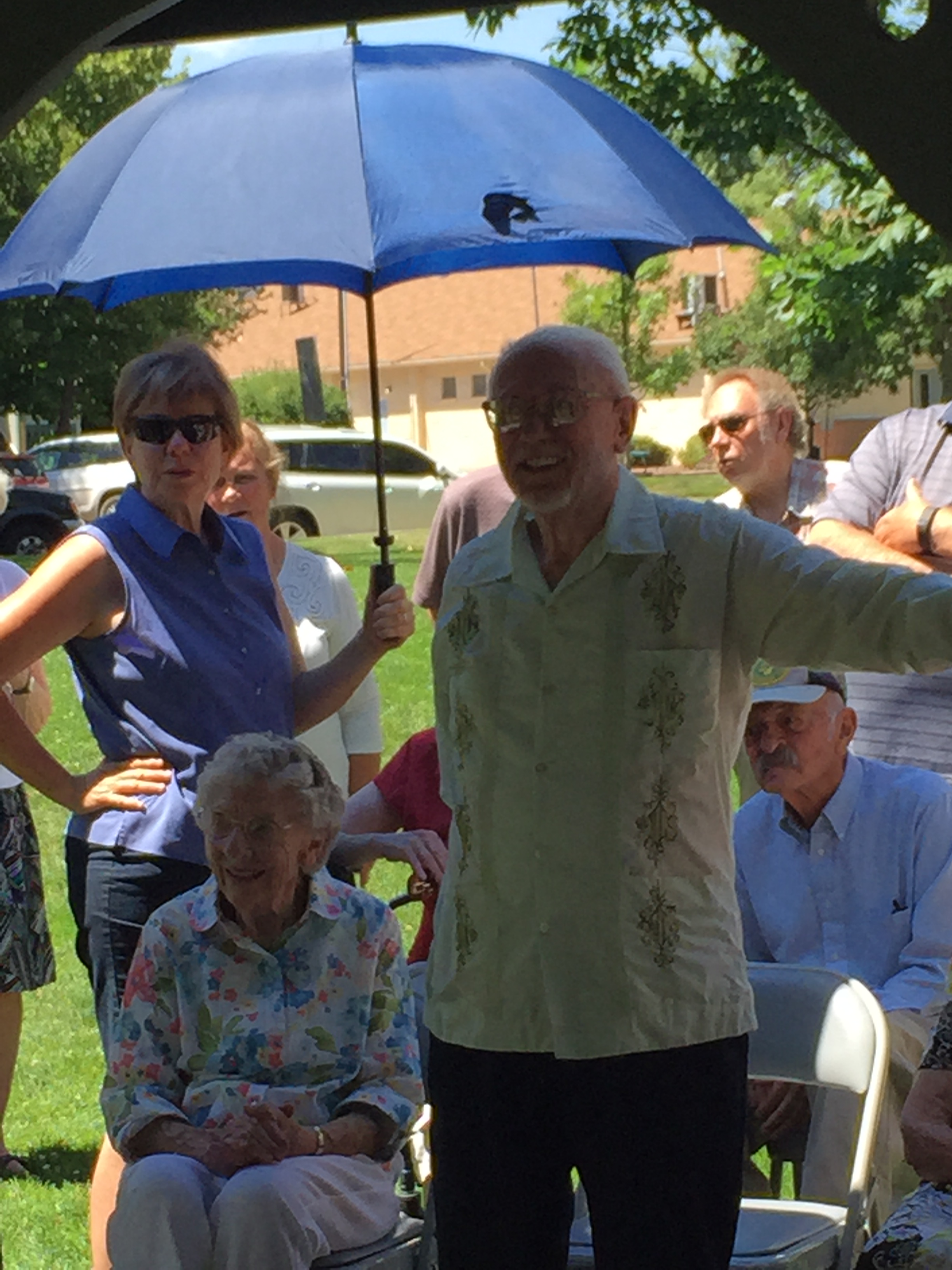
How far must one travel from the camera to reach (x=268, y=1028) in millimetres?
2951

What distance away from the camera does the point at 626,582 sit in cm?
233

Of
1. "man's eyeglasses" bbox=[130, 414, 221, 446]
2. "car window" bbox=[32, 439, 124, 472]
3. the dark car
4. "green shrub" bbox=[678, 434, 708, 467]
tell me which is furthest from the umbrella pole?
"green shrub" bbox=[678, 434, 708, 467]

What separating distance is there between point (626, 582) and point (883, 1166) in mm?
1467

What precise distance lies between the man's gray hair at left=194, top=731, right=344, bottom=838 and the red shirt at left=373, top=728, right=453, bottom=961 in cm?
58

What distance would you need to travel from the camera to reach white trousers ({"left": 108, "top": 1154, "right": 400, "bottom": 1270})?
9.11 feet

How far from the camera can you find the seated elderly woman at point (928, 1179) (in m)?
2.60

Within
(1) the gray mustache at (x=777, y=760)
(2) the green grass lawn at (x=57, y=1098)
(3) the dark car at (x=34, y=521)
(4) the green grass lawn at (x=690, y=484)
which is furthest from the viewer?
(4) the green grass lawn at (x=690, y=484)

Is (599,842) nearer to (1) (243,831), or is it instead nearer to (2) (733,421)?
(1) (243,831)

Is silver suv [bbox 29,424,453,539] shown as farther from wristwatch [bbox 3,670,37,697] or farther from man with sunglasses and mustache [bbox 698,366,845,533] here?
wristwatch [bbox 3,670,37,697]

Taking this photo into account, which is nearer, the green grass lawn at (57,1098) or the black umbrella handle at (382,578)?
the black umbrella handle at (382,578)

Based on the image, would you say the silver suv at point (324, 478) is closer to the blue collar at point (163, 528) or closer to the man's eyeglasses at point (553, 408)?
the blue collar at point (163, 528)

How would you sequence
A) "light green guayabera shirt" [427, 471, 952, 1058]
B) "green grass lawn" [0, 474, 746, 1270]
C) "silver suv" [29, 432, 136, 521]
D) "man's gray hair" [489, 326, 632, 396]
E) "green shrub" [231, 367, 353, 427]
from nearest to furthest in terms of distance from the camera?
"light green guayabera shirt" [427, 471, 952, 1058] < "man's gray hair" [489, 326, 632, 396] < "green grass lawn" [0, 474, 746, 1270] < "silver suv" [29, 432, 136, 521] < "green shrub" [231, 367, 353, 427]

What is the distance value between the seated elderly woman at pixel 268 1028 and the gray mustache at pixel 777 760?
91 centimetres

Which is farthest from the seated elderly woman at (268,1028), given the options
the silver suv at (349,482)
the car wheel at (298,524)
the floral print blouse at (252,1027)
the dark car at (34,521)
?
the silver suv at (349,482)
